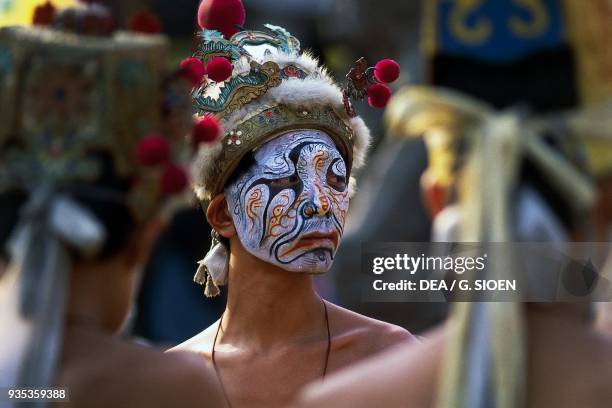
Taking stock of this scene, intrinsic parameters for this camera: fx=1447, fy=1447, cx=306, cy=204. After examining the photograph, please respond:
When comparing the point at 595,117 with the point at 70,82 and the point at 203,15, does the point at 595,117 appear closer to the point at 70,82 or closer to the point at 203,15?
the point at 70,82

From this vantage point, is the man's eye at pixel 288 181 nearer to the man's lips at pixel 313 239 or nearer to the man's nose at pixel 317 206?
the man's nose at pixel 317 206

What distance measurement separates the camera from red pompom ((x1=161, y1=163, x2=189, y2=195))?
3.53 meters

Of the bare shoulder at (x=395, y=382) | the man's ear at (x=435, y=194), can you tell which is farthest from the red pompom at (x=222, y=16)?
the bare shoulder at (x=395, y=382)

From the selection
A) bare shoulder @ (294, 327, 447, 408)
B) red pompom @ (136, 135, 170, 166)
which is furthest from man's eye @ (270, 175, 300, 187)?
bare shoulder @ (294, 327, 447, 408)

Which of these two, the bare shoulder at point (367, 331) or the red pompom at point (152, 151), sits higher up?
the red pompom at point (152, 151)

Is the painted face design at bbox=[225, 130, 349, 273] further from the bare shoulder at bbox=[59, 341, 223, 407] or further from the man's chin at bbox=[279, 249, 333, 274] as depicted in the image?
the bare shoulder at bbox=[59, 341, 223, 407]

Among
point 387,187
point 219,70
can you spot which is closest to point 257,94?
point 219,70

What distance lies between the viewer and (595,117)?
341cm

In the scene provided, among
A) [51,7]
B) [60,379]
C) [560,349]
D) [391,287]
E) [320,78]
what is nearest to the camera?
[560,349]

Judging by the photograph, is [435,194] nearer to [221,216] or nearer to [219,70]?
[221,216]

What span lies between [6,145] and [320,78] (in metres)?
1.68

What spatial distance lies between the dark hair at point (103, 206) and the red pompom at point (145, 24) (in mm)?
526

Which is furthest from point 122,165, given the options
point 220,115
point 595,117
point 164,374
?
point 220,115

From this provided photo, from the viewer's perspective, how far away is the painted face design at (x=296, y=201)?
15.6ft
